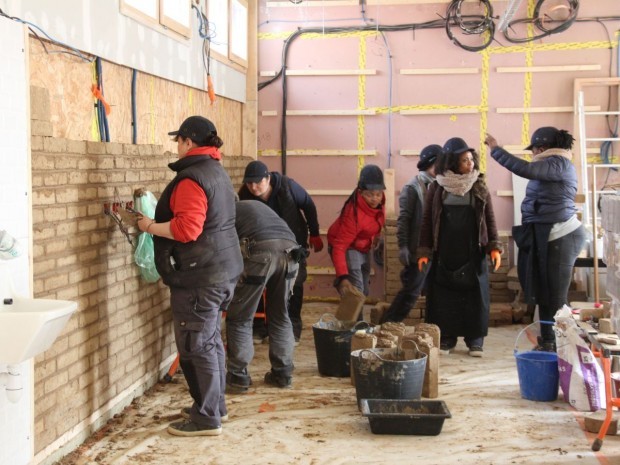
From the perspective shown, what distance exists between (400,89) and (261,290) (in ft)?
13.8

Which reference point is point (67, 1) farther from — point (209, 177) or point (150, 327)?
point (150, 327)

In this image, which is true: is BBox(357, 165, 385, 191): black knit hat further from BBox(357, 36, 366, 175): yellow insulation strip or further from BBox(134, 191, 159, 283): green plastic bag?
BBox(357, 36, 366, 175): yellow insulation strip

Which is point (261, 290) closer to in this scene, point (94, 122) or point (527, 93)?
point (94, 122)

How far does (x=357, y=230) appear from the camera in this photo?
6.29m

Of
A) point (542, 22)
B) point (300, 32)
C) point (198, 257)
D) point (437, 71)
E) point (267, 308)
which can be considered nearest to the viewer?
point (198, 257)

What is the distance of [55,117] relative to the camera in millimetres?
4031

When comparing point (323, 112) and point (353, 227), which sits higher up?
point (323, 112)

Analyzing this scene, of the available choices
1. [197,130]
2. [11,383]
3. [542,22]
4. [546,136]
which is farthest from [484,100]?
A: [11,383]

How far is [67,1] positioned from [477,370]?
3597mm

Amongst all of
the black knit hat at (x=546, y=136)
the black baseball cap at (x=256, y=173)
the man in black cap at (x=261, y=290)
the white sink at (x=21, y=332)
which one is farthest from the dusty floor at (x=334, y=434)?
the black knit hat at (x=546, y=136)

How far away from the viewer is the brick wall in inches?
146

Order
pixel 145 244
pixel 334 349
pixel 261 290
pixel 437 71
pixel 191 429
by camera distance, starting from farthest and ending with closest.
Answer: pixel 437 71
pixel 334 349
pixel 261 290
pixel 145 244
pixel 191 429

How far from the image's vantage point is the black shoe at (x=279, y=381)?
17.3 feet

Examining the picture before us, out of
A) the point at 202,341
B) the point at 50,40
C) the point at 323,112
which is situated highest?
the point at 323,112
